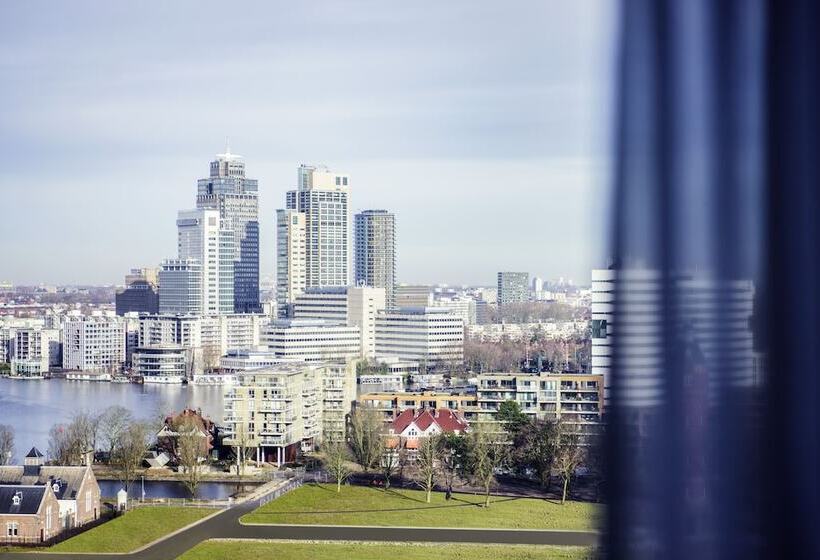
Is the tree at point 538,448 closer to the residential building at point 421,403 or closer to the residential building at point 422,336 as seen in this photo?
the residential building at point 421,403

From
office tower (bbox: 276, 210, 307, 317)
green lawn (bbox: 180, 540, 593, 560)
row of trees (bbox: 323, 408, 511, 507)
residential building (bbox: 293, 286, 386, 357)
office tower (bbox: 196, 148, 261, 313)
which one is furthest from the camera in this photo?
office tower (bbox: 276, 210, 307, 317)

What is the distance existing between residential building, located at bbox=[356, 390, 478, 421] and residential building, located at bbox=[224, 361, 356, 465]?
29cm

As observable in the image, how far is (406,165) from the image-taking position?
9.16 metres

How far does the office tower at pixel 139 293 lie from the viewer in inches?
451

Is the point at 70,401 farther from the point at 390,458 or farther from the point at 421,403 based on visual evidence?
the point at 390,458

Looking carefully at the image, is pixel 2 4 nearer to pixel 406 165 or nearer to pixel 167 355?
pixel 406 165

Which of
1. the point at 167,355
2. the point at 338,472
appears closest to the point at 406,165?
the point at 167,355

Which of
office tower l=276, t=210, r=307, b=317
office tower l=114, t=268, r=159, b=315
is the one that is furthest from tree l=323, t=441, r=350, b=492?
office tower l=276, t=210, r=307, b=317

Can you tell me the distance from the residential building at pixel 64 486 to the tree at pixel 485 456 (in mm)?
1950

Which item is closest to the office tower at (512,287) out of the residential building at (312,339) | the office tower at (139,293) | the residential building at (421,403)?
the residential building at (421,403)

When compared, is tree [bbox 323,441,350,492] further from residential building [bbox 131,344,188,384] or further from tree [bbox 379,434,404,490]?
residential building [bbox 131,344,188,384]

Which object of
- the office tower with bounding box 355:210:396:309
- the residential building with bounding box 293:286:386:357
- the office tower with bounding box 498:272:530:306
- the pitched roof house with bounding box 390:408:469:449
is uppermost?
the office tower with bounding box 355:210:396:309

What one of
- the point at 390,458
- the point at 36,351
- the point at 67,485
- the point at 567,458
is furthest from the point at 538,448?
the point at 36,351

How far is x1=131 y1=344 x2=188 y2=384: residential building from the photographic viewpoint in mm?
9906
